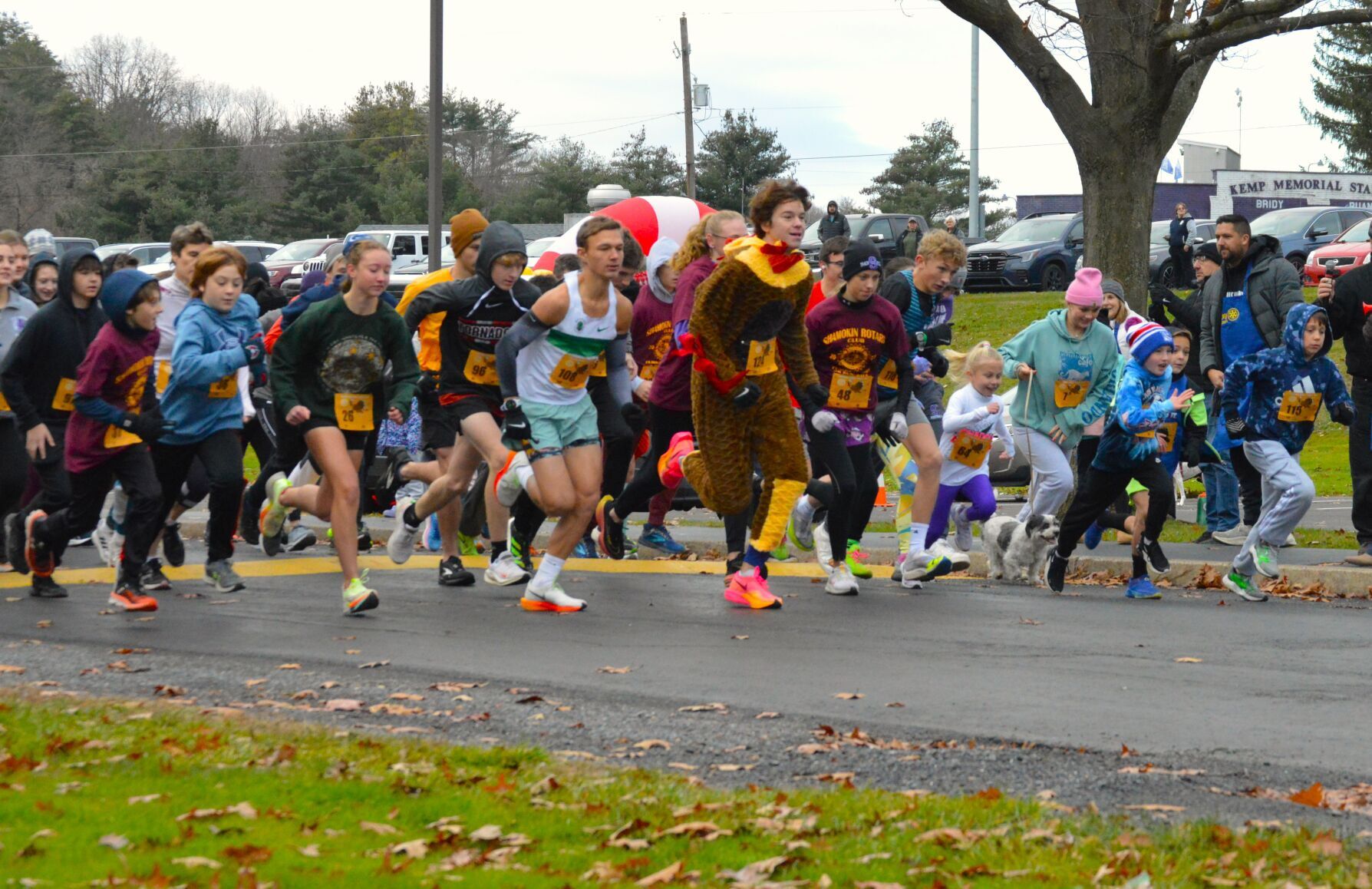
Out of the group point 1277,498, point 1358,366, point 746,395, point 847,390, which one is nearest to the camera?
point 746,395

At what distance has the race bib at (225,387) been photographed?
31.7ft

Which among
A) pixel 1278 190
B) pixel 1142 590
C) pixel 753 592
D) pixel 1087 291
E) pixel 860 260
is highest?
pixel 1278 190

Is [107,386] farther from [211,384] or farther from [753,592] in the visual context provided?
[753,592]

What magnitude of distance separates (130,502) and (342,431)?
126 cm

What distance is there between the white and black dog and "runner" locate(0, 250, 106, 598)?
220 inches

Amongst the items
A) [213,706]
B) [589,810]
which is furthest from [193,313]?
[589,810]

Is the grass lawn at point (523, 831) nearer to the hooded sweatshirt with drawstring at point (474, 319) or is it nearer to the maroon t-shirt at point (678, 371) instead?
the hooded sweatshirt with drawstring at point (474, 319)

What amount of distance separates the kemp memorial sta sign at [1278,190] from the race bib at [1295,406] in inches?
1401

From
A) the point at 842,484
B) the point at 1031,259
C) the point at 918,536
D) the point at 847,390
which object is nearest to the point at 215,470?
the point at 842,484

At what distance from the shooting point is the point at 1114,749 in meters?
6.27

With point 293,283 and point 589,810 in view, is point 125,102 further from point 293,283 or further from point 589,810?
point 589,810

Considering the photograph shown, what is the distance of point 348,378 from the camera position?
939 cm

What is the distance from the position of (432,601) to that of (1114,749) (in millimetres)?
4840

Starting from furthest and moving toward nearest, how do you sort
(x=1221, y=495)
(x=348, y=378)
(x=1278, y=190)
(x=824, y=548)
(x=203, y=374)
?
1. (x=1278, y=190)
2. (x=1221, y=495)
3. (x=824, y=548)
4. (x=203, y=374)
5. (x=348, y=378)
